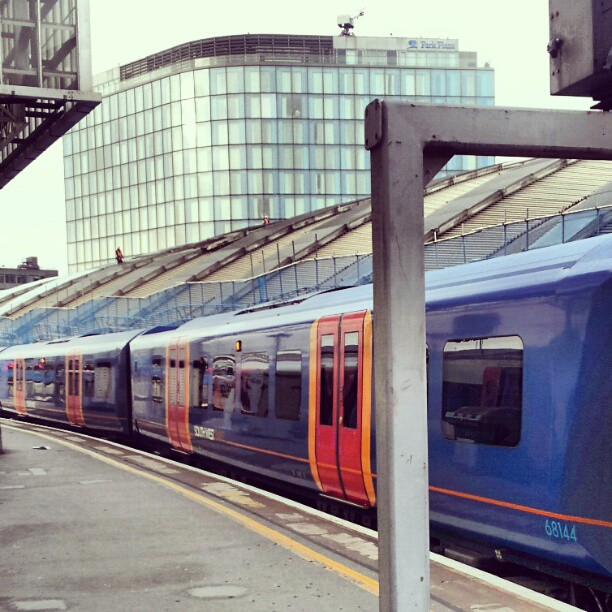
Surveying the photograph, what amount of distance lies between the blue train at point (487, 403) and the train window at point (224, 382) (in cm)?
91

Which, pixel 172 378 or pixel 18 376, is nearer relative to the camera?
pixel 172 378

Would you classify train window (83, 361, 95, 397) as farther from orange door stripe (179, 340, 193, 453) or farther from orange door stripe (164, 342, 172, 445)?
orange door stripe (179, 340, 193, 453)

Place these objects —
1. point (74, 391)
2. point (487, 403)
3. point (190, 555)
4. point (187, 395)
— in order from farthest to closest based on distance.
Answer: point (74, 391) < point (187, 395) < point (190, 555) < point (487, 403)

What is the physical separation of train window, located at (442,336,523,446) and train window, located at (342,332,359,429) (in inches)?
77.2

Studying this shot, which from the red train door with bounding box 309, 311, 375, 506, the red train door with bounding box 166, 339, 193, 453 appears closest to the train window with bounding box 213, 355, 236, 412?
the red train door with bounding box 166, 339, 193, 453

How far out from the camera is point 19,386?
39344mm

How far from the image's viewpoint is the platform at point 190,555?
7.78m

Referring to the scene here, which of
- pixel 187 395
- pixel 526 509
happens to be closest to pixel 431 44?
pixel 187 395

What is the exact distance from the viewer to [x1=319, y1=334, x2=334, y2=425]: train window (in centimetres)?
1252

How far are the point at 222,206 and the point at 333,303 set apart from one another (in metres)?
71.0

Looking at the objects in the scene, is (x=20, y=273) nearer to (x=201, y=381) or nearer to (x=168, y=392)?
(x=168, y=392)

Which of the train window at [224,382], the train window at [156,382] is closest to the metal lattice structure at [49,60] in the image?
the train window at [224,382]

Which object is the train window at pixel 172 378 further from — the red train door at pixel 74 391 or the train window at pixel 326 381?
the red train door at pixel 74 391

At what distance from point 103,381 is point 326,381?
16181 mm
